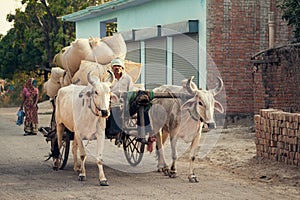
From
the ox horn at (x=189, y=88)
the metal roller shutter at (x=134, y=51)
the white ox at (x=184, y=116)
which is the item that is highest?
the metal roller shutter at (x=134, y=51)

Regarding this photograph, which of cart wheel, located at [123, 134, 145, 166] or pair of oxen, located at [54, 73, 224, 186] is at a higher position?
pair of oxen, located at [54, 73, 224, 186]

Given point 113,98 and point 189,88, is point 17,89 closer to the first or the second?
point 113,98

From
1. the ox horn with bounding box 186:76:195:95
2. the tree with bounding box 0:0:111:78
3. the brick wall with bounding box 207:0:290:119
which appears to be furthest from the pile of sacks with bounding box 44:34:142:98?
the tree with bounding box 0:0:111:78

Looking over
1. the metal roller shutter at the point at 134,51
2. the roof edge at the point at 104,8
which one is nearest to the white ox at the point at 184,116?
the roof edge at the point at 104,8

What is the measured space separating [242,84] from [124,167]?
8.46 m

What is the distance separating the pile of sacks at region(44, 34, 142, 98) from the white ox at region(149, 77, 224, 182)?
1103 mm

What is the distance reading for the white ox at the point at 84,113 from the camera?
404 inches

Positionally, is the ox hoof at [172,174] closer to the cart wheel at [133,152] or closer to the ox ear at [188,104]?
the ox ear at [188,104]

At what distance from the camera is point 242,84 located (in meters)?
20.0

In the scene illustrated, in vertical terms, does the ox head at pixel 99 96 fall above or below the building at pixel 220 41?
below

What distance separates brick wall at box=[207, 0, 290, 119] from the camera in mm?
19703

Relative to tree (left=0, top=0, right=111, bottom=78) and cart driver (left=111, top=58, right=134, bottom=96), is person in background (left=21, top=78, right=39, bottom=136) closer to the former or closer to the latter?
cart driver (left=111, top=58, right=134, bottom=96)

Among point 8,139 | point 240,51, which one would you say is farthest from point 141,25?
point 8,139

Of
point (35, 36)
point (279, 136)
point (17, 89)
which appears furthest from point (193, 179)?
point (17, 89)
